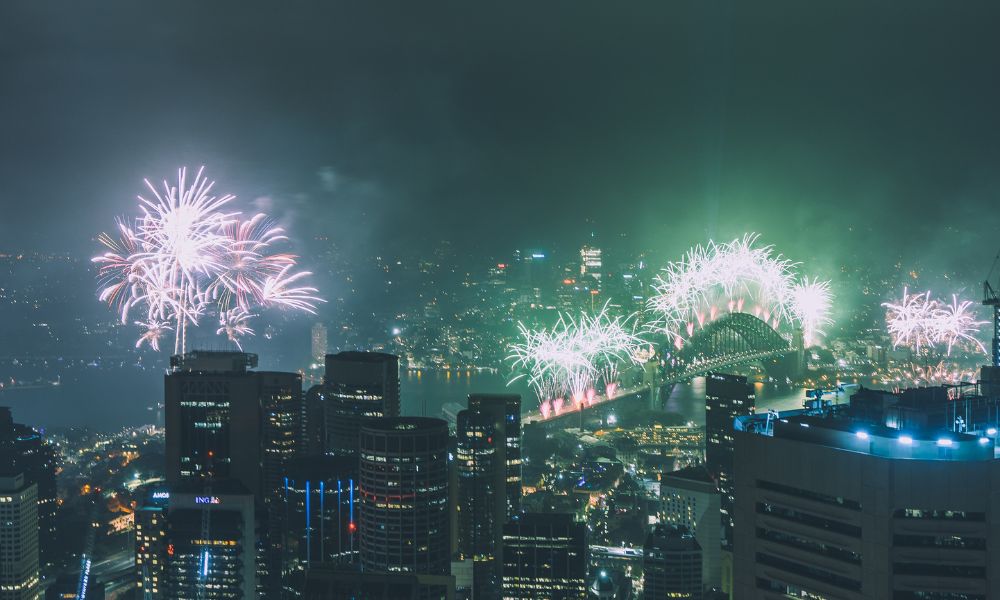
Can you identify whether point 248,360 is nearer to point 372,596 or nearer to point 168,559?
point 168,559

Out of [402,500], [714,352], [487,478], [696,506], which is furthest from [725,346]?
[402,500]

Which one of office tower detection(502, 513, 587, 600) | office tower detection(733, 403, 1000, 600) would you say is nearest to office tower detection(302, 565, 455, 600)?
office tower detection(502, 513, 587, 600)

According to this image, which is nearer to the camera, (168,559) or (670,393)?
(168,559)

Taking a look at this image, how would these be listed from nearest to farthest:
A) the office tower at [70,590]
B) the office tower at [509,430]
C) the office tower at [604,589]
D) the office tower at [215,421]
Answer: the office tower at [604,589]
the office tower at [70,590]
the office tower at [215,421]
the office tower at [509,430]

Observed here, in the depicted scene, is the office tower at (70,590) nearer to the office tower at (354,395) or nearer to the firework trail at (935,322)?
the office tower at (354,395)

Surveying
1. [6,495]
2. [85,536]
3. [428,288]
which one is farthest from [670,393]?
[6,495]

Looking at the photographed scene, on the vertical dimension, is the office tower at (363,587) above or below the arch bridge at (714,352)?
below

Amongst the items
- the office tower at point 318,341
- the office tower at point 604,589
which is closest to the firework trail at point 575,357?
the office tower at point 318,341
